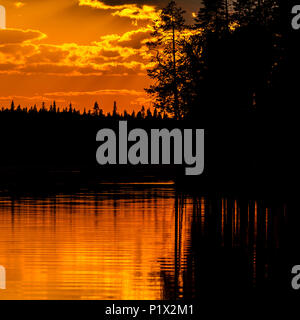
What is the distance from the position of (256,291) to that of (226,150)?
58.4 metres

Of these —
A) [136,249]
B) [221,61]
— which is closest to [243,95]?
[221,61]

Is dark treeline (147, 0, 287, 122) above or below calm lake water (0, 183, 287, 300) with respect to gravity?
above

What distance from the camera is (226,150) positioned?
255 feet

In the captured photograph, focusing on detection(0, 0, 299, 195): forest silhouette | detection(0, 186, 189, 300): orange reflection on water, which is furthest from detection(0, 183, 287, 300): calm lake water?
detection(0, 0, 299, 195): forest silhouette

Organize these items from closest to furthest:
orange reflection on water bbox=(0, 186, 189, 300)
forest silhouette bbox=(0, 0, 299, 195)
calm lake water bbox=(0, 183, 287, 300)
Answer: orange reflection on water bbox=(0, 186, 189, 300) → calm lake water bbox=(0, 183, 287, 300) → forest silhouette bbox=(0, 0, 299, 195)

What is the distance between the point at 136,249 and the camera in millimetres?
27219

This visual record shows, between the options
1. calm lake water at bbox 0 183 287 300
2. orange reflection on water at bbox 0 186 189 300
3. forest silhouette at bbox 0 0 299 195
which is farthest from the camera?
forest silhouette at bbox 0 0 299 195

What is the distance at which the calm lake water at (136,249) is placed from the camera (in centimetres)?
2036

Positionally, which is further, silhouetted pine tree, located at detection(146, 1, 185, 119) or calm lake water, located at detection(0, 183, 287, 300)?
silhouetted pine tree, located at detection(146, 1, 185, 119)

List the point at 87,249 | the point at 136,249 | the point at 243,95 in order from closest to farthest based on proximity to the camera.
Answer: the point at 87,249
the point at 136,249
the point at 243,95

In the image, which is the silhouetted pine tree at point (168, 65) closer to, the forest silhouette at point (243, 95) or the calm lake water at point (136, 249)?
the forest silhouette at point (243, 95)

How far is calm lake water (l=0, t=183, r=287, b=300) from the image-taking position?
20359 mm

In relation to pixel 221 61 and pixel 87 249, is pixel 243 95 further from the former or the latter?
pixel 87 249

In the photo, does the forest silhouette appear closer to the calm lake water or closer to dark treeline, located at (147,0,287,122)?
dark treeline, located at (147,0,287,122)
